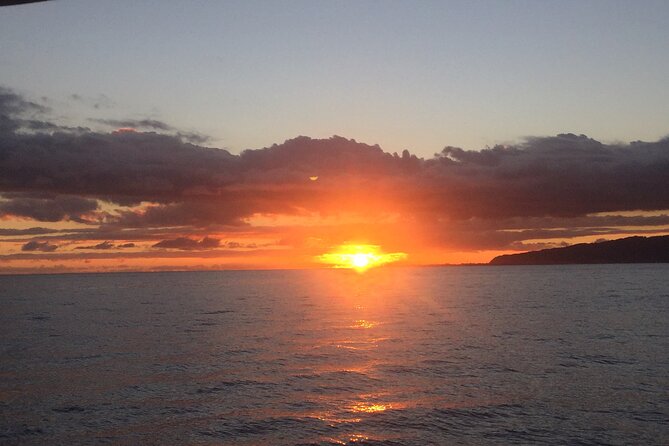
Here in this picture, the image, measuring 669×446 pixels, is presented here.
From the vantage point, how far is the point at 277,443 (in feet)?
72.5

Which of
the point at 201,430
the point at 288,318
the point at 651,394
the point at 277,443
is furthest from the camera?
the point at 288,318

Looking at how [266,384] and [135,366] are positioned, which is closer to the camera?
[266,384]

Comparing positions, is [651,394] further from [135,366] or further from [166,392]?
[135,366]

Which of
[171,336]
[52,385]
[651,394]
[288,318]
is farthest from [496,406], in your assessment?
[288,318]

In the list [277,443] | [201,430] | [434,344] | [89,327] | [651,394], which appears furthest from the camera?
[89,327]

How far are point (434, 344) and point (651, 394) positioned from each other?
20.0 metres

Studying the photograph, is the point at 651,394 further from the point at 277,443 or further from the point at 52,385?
the point at 52,385

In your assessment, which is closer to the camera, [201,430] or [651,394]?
[201,430]

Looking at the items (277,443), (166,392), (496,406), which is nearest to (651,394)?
(496,406)

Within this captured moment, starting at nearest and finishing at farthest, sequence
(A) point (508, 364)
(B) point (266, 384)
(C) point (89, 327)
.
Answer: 1. (B) point (266, 384)
2. (A) point (508, 364)
3. (C) point (89, 327)

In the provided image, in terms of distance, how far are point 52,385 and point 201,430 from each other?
1363cm

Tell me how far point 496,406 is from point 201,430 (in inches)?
539

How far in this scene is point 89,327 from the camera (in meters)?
64.3

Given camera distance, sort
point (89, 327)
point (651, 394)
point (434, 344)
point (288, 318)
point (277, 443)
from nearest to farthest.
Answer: point (277, 443) → point (651, 394) → point (434, 344) → point (89, 327) → point (288, 318)
